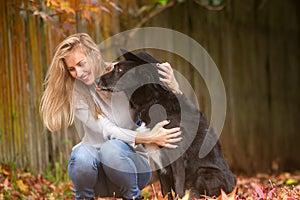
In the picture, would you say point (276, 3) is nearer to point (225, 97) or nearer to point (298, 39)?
point (298, 39)

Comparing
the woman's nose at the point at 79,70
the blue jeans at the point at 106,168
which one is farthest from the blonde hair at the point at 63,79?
the blue jeans at the point at 106,168

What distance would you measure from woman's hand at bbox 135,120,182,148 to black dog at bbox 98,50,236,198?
2.4 inches

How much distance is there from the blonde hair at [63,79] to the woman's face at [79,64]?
Answer: 0.09 feet

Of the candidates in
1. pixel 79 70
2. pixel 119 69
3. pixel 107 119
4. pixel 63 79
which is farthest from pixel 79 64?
pixel 107 119

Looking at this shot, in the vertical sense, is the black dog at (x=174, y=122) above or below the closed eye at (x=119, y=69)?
below

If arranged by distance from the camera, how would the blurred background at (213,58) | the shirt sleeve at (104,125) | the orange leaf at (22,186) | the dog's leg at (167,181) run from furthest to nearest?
1. the blurred background at (213,58)
2. the orange leaf at (22,186)
3. the dog's leg at (167,181)
4. the shirt sleeve at (104,125)

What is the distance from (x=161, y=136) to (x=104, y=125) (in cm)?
39

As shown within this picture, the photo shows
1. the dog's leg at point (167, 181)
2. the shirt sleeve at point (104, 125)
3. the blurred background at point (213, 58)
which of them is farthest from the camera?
the blurred background at point (213, 58)

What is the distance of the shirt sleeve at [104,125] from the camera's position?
394 centimetres

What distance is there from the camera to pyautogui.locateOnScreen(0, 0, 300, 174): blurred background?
569cm

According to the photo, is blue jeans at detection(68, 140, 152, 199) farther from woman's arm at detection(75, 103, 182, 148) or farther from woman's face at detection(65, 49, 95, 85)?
woman's face at detection(65, 49, 95, 85)

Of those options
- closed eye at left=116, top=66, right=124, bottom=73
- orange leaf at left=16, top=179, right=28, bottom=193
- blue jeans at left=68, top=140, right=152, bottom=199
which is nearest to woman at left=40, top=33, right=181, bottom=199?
blue jeans at left=68, top=140, right=152, bottom=199

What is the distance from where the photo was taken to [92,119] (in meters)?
3.93

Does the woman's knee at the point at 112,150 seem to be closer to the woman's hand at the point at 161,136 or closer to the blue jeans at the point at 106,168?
the blue jeans at the point at 106,168
